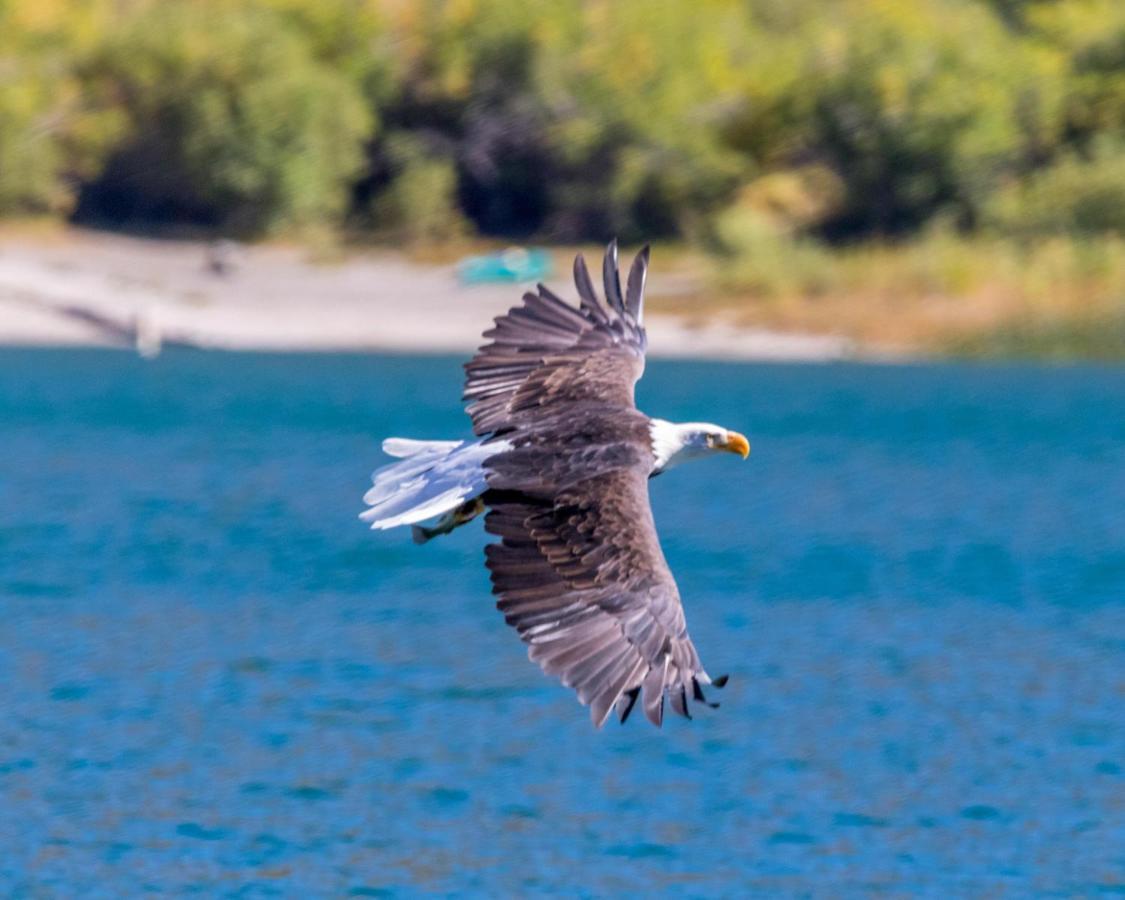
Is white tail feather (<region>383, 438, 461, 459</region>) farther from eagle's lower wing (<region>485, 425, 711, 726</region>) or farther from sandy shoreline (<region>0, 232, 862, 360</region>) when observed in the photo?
sandy shoreline (<region>0, 232, 862, 360</region>)

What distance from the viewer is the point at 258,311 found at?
47875mm

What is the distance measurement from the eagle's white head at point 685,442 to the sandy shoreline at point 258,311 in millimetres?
37434

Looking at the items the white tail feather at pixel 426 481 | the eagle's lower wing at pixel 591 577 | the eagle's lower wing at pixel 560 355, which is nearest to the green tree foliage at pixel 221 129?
the eagle's lower wing at pixel 560 355

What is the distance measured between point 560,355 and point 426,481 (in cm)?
131

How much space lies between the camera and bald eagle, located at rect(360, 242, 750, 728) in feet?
27.3

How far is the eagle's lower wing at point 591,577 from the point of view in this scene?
8219 mm

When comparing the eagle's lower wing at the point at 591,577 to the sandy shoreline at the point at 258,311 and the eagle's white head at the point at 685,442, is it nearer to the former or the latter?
the eagle's white head at the point at 685,442

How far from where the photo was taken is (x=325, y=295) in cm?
4947

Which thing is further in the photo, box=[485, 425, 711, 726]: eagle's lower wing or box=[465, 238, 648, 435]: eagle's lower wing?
box=[465, 238, 648, 435]: eagle's lower wing

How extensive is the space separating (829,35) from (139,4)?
17313mm

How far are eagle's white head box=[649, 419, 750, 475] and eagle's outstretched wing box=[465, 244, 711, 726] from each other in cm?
9

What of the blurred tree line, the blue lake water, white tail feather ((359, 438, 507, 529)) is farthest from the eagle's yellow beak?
the blurred tree line

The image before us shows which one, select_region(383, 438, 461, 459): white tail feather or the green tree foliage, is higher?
the green tree foliage

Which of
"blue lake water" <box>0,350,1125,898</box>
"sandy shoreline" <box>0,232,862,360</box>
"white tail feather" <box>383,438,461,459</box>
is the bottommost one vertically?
"blue lake water" <box>0,350,1125,898</box>
